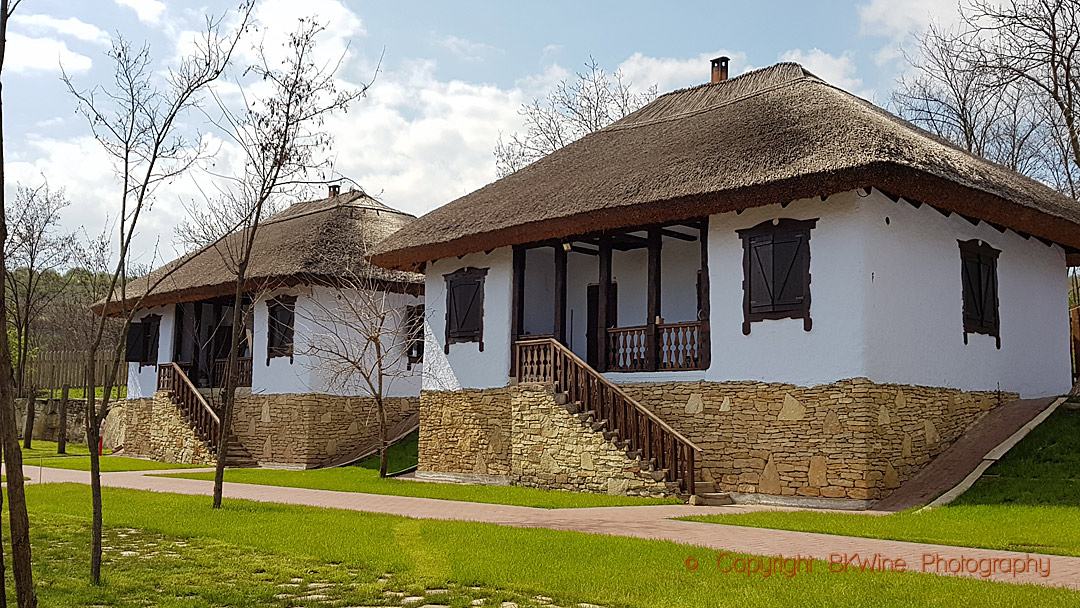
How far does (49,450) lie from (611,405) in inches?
745

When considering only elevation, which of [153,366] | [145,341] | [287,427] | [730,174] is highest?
[730,174]

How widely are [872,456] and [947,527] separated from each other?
2513mm

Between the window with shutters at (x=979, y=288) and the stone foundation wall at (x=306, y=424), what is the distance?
40.0ft

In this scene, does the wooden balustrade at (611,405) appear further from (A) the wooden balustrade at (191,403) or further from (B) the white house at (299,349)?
(A) the wooden balustrade at (191,403)

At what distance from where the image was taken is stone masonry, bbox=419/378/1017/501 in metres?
12.0

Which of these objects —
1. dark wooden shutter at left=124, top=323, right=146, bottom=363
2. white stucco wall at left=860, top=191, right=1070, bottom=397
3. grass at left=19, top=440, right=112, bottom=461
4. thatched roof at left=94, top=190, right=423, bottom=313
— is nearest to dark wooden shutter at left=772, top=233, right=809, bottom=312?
white stucco wall at left=860, top=191, right=1070, bottom=397

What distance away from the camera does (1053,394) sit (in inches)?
619

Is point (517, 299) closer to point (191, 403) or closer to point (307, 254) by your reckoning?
point (307, 254)

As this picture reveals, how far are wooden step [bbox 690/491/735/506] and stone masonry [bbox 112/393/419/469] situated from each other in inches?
401

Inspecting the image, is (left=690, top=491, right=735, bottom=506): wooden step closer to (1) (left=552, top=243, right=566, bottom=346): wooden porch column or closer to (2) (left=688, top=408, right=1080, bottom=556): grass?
(2) (left=688, top=408, right=1080, bottom=556): grass

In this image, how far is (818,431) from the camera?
12.2m

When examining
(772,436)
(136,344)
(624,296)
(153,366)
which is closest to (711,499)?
(772,436)

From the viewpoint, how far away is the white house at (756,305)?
12.2 m

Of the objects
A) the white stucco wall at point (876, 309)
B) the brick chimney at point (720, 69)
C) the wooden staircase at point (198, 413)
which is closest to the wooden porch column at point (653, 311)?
the white stucco wall at point (876, 309)
